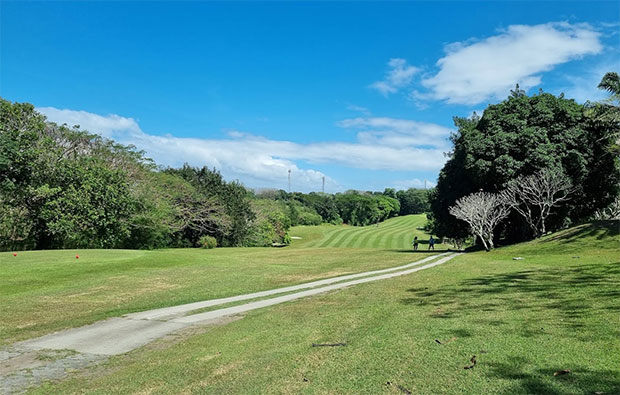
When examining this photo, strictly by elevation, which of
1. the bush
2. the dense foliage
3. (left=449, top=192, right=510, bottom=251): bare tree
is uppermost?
the dense foliage

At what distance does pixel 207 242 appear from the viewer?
44750 millimetres

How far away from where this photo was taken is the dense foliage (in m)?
29.1

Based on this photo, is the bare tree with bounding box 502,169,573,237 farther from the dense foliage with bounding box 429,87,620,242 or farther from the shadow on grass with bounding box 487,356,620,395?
the shadow on grass with bounding box 487,356,620,395

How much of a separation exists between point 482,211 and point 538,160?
569cm

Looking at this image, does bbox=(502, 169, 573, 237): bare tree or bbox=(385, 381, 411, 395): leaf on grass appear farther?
bbox=(502, 169, 573, 237): bare tree

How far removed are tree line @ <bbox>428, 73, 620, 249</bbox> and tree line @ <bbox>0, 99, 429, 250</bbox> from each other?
93.5ft

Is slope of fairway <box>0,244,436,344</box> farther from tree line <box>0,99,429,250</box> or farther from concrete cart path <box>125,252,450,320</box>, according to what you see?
tree line <box>0,99,429,250</box>

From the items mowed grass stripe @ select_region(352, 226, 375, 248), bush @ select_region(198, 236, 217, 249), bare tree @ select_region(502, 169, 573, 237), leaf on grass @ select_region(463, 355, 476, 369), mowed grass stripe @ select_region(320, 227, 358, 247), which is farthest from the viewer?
mowed grass stripe @ select_region(320, 227, 358, 247)

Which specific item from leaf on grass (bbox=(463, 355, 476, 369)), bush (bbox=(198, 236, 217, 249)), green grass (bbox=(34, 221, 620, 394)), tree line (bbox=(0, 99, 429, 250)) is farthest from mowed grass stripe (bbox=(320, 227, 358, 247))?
leaf on grass (bbox=(463, 355, 476, 369))

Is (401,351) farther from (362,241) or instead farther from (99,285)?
(362,241)

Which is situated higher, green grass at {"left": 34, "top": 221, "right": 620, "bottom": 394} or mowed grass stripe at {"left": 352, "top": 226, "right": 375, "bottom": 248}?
green grass at {"left": 34, "top": 221, "right": 620, "bottom": 394}

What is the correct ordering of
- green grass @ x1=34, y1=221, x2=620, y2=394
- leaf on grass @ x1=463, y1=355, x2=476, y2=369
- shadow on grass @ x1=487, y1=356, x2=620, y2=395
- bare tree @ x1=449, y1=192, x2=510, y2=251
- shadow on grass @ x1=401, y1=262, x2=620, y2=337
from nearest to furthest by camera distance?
1. shadow on grass @ x1=487, y1=356, x2=620, y2=395
2. green grass @ x1=34, y1=221, x2=620, y2=394
3. leaf on grass @ x1=463, y1=355, x2=476, y2=369
4. shadow on grass @ x1=401, y1=262, x2=620, y2=337
5. bare tree @ x1=449, y1=192, x2=510, y2=251

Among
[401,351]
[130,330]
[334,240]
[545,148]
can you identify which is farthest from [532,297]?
[334,240]

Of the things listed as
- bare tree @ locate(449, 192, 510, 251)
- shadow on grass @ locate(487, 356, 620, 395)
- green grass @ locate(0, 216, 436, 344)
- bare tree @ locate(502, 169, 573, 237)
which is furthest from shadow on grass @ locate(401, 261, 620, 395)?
bare tree @ locate(502, 169, 573, 237)
